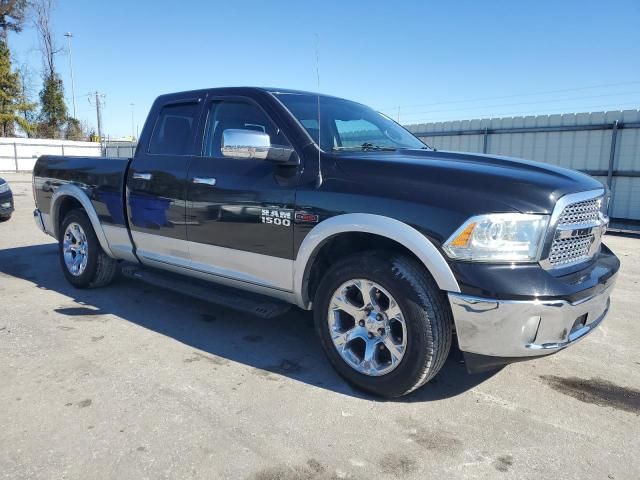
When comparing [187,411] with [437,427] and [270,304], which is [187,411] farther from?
[437,427]

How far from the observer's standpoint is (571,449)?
262 centimetres

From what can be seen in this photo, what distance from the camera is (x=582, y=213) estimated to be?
296cm

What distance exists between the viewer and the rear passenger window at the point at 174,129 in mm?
4332

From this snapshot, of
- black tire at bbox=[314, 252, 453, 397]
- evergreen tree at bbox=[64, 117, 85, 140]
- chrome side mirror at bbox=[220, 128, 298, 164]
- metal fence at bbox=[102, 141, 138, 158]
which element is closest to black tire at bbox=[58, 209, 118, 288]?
chrome side mirror at bbox=[220, 128, 298, 164]

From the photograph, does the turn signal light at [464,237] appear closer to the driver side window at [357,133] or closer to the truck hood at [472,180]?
the truck hood at [472,180]

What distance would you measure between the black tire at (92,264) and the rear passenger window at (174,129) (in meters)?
1.38

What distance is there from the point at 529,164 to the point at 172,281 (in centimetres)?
309

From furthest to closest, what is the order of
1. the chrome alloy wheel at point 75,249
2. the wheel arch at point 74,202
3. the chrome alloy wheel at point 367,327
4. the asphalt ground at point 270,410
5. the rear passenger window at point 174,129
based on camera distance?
the chrome alloy wheel at point 75,249
the wheel arch at point 74,202
the rear passenger window at point 174,129
the chrome alloy wheel at point 367,327
the asphalt ground at point 270,410

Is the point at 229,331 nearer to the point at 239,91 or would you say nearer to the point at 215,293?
the point at 215,293

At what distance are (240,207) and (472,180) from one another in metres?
1.70

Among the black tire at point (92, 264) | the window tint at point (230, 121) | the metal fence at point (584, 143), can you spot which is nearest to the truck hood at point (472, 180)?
the window tint at point (230, 121)

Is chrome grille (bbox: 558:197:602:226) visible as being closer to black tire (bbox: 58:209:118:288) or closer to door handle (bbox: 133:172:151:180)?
door handle (bbox: 133:172:151:180)

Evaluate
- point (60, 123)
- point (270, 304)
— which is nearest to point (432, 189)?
point (270, 304)

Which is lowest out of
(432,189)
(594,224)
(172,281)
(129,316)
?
(129,316)
